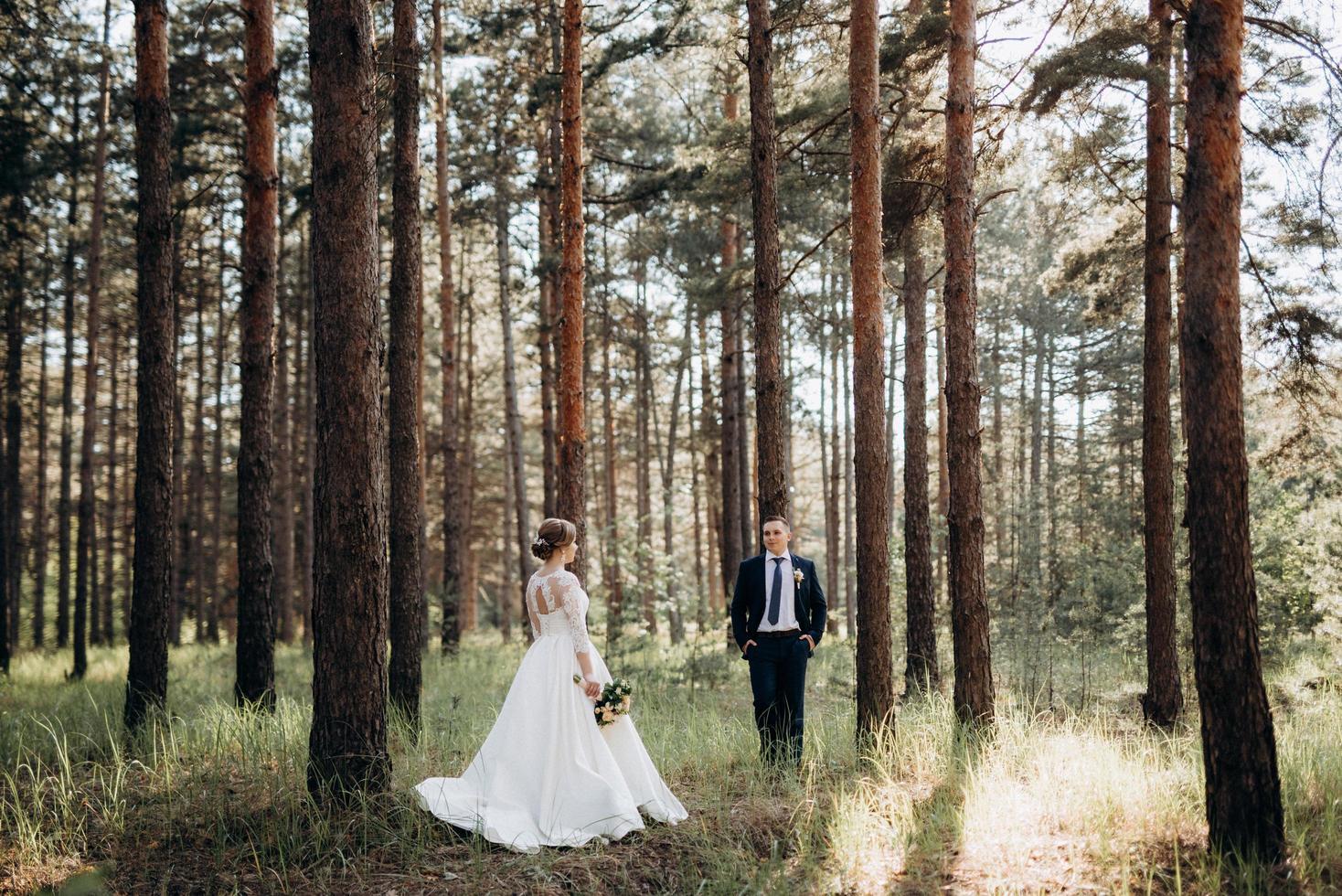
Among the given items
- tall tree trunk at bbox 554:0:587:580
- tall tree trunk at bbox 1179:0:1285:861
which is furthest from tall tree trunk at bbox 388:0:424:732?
tall tree trunk at bbox 1179:0:1285:861

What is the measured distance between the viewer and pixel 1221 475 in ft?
14.9

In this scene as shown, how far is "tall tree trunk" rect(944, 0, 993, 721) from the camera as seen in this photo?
7617 millimetres

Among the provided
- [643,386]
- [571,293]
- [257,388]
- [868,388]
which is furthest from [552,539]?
[643,386]

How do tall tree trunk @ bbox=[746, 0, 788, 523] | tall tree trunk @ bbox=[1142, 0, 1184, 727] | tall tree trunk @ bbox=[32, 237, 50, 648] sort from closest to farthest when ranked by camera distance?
1. tall tree trunk @ bbox=[746, 0, 788, 523]
2. tall tree trunk @ bbox=[1142, 0, 1184, 727]
3. tall tree trunk @ bbox=[32, 237, 50, 648]

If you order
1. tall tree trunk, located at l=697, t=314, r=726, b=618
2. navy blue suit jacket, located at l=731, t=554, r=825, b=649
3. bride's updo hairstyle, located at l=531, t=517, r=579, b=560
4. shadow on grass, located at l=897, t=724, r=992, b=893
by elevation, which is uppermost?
tall tree trunk, located at l=697, t=314, r=726, b=618

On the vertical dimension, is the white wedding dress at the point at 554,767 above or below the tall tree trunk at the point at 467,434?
below

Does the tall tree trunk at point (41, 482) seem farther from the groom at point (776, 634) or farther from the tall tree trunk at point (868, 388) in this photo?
the groom at point (776, 634)

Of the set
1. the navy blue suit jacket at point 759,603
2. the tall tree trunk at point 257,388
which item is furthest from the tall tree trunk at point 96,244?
the navy blue suit jacket at point 759,603

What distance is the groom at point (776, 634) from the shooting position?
23.1 feet

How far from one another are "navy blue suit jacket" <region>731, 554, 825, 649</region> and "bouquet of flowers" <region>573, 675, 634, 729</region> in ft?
4.52

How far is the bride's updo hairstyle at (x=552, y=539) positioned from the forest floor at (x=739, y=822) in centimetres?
182

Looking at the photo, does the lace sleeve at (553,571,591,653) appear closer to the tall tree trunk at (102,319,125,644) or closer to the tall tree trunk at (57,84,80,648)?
the tall tree trunk at (57,84,80,648)

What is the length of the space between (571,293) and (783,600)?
4.71 metres

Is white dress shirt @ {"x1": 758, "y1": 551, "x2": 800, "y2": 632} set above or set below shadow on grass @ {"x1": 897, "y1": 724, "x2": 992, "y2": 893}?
above
